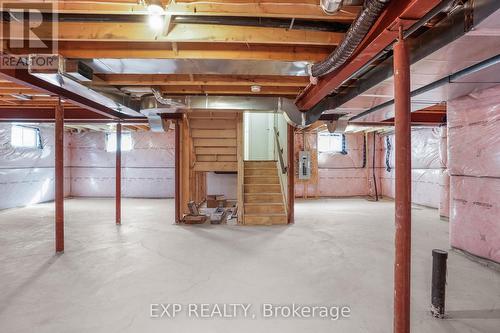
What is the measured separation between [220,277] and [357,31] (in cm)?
240

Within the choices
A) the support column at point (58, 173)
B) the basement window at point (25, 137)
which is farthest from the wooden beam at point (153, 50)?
the basement window at point (25, 137)

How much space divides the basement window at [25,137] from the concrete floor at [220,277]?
141 inches

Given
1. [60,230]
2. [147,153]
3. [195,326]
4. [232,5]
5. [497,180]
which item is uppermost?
[232,5]

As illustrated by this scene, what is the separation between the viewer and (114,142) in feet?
30.2

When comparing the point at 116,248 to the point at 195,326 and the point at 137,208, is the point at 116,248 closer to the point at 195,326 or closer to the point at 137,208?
the point at 195,326

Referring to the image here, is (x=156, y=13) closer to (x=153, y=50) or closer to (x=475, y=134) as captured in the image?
(x=153, y=50)

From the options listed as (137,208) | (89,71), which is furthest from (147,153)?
(89,71)

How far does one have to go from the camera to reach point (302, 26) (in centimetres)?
220

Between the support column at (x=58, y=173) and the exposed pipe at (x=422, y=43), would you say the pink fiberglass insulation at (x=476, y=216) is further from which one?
the support column at (x=58, y=173)

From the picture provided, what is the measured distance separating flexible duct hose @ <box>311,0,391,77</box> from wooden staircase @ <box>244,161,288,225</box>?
3.23m

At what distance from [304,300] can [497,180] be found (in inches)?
101

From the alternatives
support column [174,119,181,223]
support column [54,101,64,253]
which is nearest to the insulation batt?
support column [174,119,181,223]

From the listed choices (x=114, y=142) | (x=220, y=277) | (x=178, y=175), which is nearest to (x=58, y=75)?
(x=220, y=277)

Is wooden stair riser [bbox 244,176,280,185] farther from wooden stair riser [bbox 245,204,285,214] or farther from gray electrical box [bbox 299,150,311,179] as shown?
gray electrical box [bbox 299,150,311,179]
